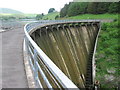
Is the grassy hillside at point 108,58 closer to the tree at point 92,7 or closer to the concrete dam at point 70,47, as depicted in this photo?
the concrete dam at point 70,47

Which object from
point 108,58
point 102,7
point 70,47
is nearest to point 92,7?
point 102,7

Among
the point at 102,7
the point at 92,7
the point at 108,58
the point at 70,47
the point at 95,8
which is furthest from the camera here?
the point at 92,7

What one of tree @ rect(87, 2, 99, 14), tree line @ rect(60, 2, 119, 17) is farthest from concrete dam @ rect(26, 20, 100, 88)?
tree @ rect(87, 2, 99, 14)

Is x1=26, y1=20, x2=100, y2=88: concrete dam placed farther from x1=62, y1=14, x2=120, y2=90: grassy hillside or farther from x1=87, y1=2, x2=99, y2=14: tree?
x1=87, y1=2, x2=99, y2=14: tree

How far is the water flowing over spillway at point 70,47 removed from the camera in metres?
23.2

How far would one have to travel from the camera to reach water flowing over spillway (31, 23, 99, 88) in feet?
76.2

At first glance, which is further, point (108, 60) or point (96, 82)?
point (108, 60)

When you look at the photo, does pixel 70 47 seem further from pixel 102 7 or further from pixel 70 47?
pixel 102 7

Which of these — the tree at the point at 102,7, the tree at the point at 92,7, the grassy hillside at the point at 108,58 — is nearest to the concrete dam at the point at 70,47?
the grassy hillside at the point at 108,58

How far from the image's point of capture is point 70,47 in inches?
1363

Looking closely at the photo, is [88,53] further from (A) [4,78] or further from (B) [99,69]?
(A) [4,78]

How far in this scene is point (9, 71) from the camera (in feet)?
27.3

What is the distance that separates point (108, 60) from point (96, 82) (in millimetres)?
7655

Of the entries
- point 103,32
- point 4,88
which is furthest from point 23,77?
point 103,32
